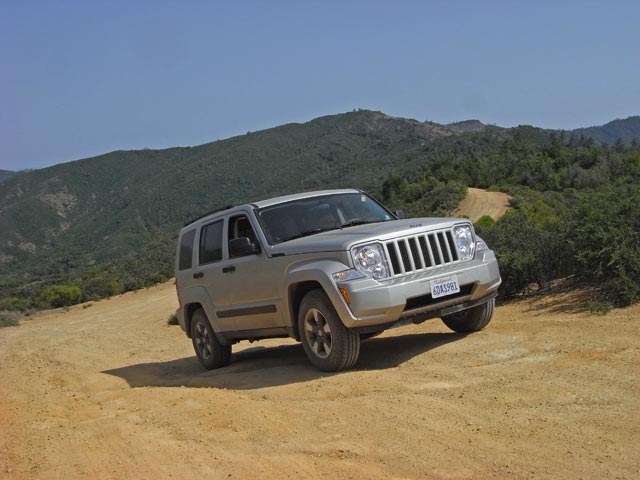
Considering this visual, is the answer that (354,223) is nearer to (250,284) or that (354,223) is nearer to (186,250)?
(250,284)

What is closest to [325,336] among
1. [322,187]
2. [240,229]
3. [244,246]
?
[244,246]

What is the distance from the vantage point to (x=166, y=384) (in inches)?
355

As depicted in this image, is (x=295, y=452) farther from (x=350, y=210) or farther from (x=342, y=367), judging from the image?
(x=350, y=210)

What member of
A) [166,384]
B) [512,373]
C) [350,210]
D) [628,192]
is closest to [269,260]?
[350,210]

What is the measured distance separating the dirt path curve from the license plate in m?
28.3

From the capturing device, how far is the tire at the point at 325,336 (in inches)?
283

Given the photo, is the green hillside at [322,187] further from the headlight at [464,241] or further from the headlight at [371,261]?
the headlight at [371,261]

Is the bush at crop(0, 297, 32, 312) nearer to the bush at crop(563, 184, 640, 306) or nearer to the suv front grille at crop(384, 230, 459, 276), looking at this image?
the bush at crop(563, 184, 640, 306)

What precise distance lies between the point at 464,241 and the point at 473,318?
1202 millimetres

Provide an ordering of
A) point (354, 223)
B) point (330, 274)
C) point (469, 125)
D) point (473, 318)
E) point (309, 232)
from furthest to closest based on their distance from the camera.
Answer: point (469, 125), point (473, 318), point (354, 223), point (309, 232), point (330, 274)

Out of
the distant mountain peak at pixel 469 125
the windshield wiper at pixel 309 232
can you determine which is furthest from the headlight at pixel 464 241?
the distant mountain peak at pixel 469 125

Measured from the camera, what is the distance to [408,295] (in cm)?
711

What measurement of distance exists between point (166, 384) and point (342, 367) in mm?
2705

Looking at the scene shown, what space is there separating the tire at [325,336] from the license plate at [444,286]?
0.87 m
